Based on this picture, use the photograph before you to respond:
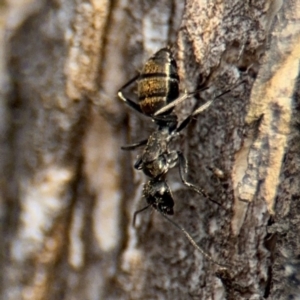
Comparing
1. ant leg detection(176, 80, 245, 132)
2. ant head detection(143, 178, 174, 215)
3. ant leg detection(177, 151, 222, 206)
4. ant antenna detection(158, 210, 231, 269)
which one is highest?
ant leg detection(176, 80, 245, 132)

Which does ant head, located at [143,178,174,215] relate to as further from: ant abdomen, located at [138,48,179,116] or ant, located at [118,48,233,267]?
ant abdomen, located at [138,48,179,116]

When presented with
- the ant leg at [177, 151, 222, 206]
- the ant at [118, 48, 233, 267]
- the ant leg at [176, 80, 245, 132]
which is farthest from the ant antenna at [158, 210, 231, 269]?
the ant leg at [176, 80, 245, 132]

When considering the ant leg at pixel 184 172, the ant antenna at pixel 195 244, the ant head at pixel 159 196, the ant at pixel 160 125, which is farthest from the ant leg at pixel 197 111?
the ant antenna at pixel 195 244

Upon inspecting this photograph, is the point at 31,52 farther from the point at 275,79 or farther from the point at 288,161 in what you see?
the point at 288,161

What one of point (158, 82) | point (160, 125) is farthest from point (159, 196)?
point (158, 82)

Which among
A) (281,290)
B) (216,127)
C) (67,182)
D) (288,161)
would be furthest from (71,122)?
(281,290)

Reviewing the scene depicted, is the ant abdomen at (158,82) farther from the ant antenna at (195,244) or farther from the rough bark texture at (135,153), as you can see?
the ant antenna at (195,244)

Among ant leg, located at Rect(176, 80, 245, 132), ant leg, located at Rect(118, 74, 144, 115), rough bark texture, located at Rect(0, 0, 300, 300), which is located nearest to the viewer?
rough bark texture, located at Rect(0, 0, 300, 300)

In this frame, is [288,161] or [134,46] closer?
[288,161]
